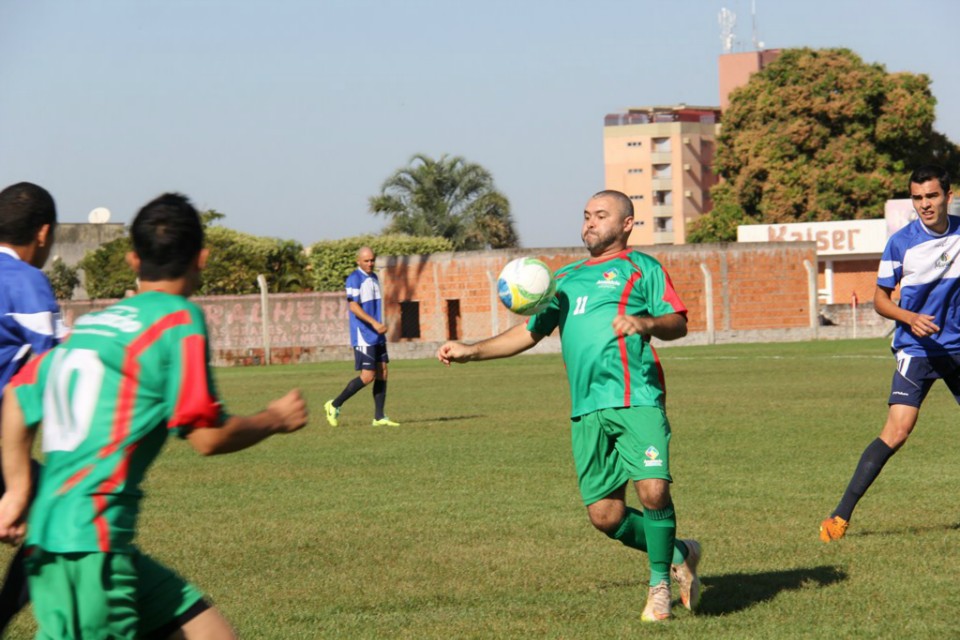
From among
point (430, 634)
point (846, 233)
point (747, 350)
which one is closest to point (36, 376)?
point (430, 634)

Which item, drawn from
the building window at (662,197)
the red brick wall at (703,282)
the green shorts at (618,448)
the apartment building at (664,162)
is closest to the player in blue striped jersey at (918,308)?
the green shorts at (618,448)

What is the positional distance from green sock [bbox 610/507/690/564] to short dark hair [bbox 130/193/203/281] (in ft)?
10.5

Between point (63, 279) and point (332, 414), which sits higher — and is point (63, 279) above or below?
above

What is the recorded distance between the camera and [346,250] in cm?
5669

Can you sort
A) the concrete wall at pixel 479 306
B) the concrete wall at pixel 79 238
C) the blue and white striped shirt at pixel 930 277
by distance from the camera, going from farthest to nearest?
the concrete wall at pixel 79 238 → the concrete wall at pixel 479 306 → the blue and white striped shirt at pixel 930 277

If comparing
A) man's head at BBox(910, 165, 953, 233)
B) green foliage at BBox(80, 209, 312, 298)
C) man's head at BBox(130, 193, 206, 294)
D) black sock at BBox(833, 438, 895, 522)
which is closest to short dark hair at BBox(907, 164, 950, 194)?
man's head at BBox(910, 165, 953, 233)

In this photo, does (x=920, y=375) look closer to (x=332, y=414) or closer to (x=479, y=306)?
(x=332, y=414)

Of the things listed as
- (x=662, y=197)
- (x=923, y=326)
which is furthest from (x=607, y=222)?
(x=662, y=197)

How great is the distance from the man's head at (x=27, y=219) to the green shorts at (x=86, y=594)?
78.5 inches

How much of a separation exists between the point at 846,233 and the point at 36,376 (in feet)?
185

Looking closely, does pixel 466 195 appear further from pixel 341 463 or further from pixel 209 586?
pixel 209 586

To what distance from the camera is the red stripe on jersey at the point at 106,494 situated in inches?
150

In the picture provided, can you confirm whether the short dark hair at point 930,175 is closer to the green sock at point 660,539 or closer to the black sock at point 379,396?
the green sock at point 660,539

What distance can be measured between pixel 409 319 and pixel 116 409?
40.2 metres
